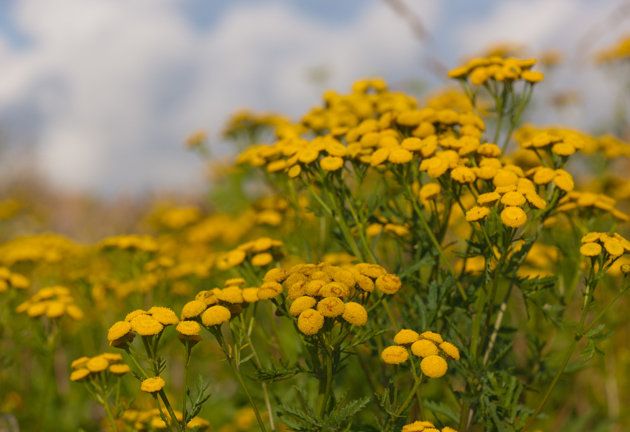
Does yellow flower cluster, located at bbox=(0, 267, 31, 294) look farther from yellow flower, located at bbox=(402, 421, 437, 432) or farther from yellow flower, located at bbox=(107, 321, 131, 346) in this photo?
yellow flower, located at bbox=(402, 421, 437, 432)

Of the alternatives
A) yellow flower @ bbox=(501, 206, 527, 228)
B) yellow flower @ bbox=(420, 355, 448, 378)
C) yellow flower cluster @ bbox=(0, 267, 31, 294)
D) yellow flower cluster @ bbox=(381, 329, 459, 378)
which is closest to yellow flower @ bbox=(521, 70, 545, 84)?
yellow flower @ bbox=(501, 206, 527, 228)

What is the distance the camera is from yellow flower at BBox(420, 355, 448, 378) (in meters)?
2.48

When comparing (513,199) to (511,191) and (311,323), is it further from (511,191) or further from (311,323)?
(311,323)

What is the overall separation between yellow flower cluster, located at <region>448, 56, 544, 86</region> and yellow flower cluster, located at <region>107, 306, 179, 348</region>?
2229mm

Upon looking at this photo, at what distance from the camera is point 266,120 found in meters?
6.24

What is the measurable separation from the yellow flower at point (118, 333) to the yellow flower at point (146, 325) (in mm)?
32

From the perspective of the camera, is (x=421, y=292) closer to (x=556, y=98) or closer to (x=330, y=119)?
(x=330, y=119)

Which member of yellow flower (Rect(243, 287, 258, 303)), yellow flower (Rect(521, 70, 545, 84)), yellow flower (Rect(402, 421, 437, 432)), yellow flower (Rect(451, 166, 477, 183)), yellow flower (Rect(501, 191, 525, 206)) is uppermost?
yellow flower (Rect(521, 70, 545, 84))

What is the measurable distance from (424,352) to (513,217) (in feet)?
→ 2.29

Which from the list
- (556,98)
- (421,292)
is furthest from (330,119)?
(556,98)

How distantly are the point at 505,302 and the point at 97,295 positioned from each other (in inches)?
145

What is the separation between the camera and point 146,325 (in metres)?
2.70

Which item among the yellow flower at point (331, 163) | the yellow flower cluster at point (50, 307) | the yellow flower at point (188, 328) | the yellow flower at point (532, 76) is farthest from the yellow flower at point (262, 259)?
the yellow flower at point (532, 76)

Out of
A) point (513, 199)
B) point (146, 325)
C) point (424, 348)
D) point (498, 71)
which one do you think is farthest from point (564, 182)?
point (146, 325)
